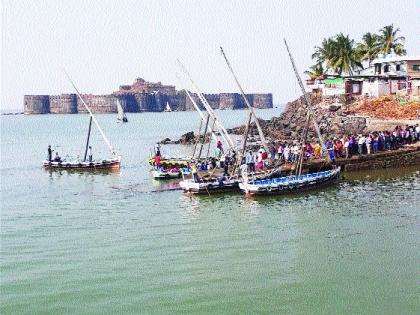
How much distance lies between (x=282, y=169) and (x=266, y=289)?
69.0 ft

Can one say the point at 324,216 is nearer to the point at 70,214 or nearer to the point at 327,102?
the point at 70,214

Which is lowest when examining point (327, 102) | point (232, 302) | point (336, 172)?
point (232, 302)

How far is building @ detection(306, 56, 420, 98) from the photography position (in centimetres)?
7600

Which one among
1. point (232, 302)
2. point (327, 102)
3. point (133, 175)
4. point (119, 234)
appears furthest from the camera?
point (327, 102)

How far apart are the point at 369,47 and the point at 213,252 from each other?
240 ft

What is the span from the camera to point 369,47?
9025 cm

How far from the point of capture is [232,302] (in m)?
18.9

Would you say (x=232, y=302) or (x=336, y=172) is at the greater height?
(x=336, y=172)

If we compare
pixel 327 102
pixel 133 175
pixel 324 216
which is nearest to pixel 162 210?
pixel 324 216

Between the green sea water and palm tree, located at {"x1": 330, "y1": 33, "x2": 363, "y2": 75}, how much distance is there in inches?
2101

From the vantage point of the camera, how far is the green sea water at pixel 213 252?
19.2 metres

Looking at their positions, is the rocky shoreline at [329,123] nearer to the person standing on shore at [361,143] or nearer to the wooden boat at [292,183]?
the person standing on shore at [361,143]

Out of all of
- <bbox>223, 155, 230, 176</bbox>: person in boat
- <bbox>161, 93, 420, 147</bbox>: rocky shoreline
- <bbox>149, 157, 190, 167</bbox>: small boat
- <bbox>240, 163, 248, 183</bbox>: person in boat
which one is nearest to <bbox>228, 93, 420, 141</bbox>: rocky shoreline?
<bbox>161, 93, 420, 147</bbox>: rocky shoreline

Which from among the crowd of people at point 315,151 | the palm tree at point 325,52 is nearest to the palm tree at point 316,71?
the palm tree at point 325,52
